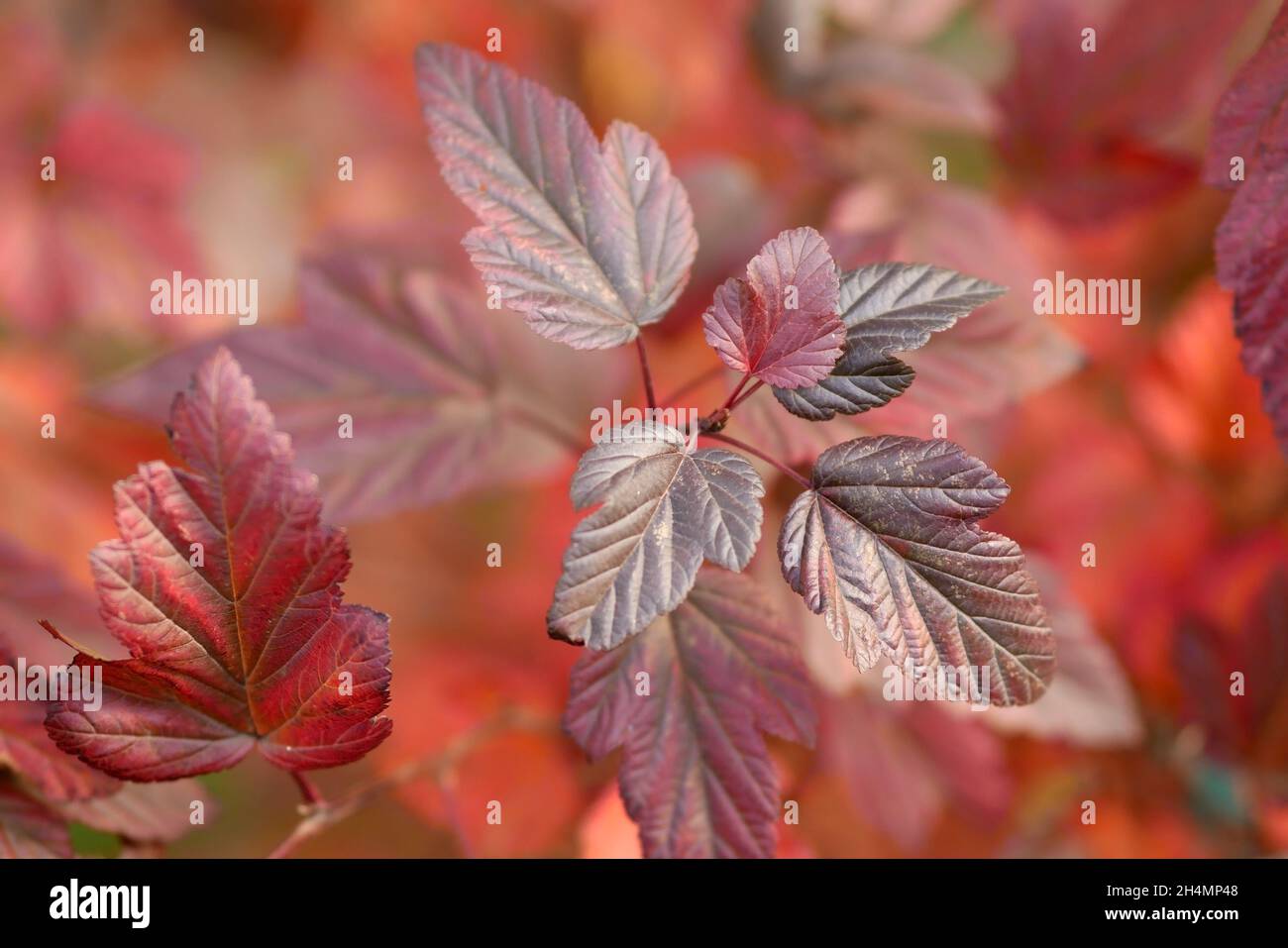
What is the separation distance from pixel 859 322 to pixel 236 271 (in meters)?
0.84

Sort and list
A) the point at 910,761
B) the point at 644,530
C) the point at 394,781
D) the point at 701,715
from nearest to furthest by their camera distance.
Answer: the point at 644,530
the point at 701,715
the point at 394,781
the point at 910,761

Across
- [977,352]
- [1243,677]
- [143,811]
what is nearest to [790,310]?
[977,352]

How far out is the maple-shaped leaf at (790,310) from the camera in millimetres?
377

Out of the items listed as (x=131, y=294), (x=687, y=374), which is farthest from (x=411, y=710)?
(x=131, y=294)

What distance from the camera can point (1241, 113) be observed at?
0.46 m

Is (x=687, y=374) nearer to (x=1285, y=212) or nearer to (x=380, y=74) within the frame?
(x=1285, y=212)

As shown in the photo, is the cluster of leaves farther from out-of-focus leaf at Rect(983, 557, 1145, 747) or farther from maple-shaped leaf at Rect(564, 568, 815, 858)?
out-of-focus leaf at Rect(983, 557, 1145, 747)

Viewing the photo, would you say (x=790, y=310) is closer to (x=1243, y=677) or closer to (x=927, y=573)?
(x=927, y=573)

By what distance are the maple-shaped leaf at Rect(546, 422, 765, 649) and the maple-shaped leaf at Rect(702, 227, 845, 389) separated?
0.04 m

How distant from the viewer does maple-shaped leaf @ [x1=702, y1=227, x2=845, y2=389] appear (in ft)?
1.24

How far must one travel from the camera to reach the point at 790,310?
38 centimetres

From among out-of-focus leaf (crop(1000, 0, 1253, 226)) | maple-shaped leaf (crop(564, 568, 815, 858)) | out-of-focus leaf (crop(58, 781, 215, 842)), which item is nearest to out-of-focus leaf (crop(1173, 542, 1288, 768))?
out-of-focus leaf (crop(1000, 0, 1253, 226))

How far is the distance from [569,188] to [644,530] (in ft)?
0.53

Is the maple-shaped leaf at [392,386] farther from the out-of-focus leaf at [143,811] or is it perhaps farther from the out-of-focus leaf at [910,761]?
the out-of-focus leaf at [910,761]
